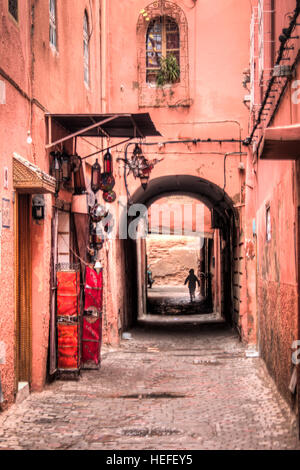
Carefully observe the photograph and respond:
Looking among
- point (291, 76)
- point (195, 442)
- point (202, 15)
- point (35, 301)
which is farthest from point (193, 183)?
point (195, 442)

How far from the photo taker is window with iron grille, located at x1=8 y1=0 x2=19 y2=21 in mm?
7469

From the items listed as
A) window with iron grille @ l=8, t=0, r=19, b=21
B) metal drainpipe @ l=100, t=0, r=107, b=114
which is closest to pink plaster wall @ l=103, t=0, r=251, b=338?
metal drainpipe @ l=100, t=0, r=107, b=114

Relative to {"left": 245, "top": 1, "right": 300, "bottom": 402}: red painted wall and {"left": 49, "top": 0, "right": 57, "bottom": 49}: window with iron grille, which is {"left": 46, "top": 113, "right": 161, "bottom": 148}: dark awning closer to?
{"left": 49, "top": 0, "right": 57, "bottom": 49}: window with iron grille

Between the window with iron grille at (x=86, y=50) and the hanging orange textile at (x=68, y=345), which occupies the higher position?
the window with iron grille at (x=86, y=50)

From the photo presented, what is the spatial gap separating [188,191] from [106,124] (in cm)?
906

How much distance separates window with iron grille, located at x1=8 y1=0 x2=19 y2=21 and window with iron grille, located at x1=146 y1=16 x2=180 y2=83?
6.69 m

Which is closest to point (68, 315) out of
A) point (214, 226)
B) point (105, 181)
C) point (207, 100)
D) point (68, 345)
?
point (68, 345)

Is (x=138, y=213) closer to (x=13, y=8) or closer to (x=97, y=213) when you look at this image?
(x=97, y=213)

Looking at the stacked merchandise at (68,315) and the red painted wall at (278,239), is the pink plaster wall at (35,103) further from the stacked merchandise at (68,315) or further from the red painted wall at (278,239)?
the red painted wall at (278,239)

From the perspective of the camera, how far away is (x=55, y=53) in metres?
9.51

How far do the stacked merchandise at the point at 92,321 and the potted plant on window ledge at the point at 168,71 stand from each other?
5.58m

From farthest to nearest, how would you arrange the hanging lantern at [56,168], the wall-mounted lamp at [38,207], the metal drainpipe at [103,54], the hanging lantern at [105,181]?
the metal drainpipe at [103,54], the hanging lantern at [105,181], the hanging lantern at [56,168], the wall-mounted lamp at [38,207]

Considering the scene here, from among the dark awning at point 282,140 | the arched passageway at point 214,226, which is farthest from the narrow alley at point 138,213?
the arched passageway at point 214,226

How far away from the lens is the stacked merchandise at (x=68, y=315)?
905cm
